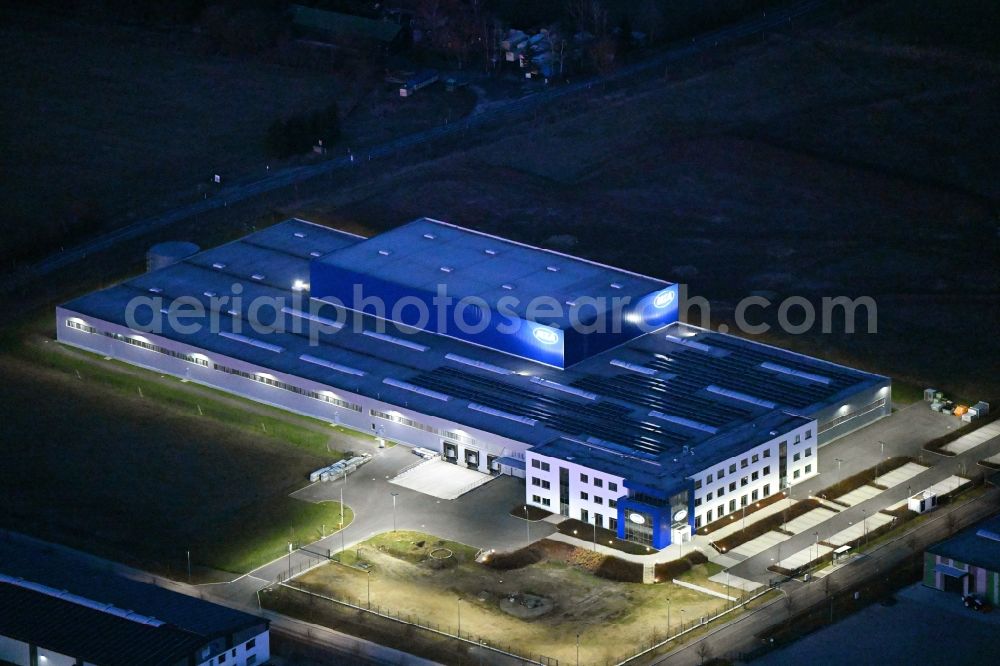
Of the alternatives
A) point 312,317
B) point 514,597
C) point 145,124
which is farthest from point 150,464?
point 145,124

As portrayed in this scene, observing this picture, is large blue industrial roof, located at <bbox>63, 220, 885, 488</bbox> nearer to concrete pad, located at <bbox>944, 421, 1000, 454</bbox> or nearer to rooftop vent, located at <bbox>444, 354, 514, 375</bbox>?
rooftop vent, located at <bbox>444, 354, 514, 375</bbox>

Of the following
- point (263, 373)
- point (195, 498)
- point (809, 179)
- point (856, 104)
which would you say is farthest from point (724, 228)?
point (195, 498)

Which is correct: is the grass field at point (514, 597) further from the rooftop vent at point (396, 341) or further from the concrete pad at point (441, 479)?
the rooftop vent at point (396, 341)

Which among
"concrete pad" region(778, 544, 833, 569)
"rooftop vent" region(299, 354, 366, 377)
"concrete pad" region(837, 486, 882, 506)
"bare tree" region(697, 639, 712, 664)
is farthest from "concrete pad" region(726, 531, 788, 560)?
"rooftop vent" region(299, 354, 366, 377)

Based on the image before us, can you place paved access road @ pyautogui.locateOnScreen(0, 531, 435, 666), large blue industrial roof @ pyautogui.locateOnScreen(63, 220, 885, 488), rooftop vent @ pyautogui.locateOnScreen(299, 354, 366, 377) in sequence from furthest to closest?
1. rooftop vent @ pyautogui.locateOnScreen(299, 354, 366, 377)
2. large blue industrial roof @ pyautogui.locateOnScreen(63, 220, 885, 488)
3. paved access road @ pyautogui.locateOnScreen(0, 531, 435, 666)

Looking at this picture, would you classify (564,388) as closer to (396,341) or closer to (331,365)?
(396,341)

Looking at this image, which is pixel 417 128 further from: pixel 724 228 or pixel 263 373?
pixel 263 373

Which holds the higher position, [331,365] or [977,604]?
[331,365]
